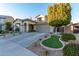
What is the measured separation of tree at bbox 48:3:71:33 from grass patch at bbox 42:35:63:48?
0.21 metres

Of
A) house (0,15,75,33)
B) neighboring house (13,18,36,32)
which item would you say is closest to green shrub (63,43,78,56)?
house (0,15,75,33)

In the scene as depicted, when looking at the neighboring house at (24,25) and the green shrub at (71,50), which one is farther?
the neighboring house at (24,25)

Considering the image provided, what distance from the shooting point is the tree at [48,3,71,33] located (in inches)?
149

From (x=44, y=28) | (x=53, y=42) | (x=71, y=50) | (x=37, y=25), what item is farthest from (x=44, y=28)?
(x=71, y=50)

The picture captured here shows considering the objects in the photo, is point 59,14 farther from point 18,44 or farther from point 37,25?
point 18,44

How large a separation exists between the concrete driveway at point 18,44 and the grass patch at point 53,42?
0.14 meters

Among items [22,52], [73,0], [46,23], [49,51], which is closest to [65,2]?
[73,0]

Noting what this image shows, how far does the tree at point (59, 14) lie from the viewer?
3.78m

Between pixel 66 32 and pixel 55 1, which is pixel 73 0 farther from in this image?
pixel 66 32

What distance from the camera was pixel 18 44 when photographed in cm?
382

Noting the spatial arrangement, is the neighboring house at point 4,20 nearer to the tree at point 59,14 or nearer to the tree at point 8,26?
the tree at point 8,26

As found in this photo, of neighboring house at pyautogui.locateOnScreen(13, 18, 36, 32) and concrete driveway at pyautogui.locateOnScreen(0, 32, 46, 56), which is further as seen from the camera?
neighboring house at pyautogui.locateOnScreen(13, 18, 36, 32)

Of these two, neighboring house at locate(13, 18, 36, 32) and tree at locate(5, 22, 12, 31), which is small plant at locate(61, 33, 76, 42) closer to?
neighboring house at locate(13, 18, 36, 32)

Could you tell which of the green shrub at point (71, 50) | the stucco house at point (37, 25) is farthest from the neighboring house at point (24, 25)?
the green shrub at point (71, 50)
